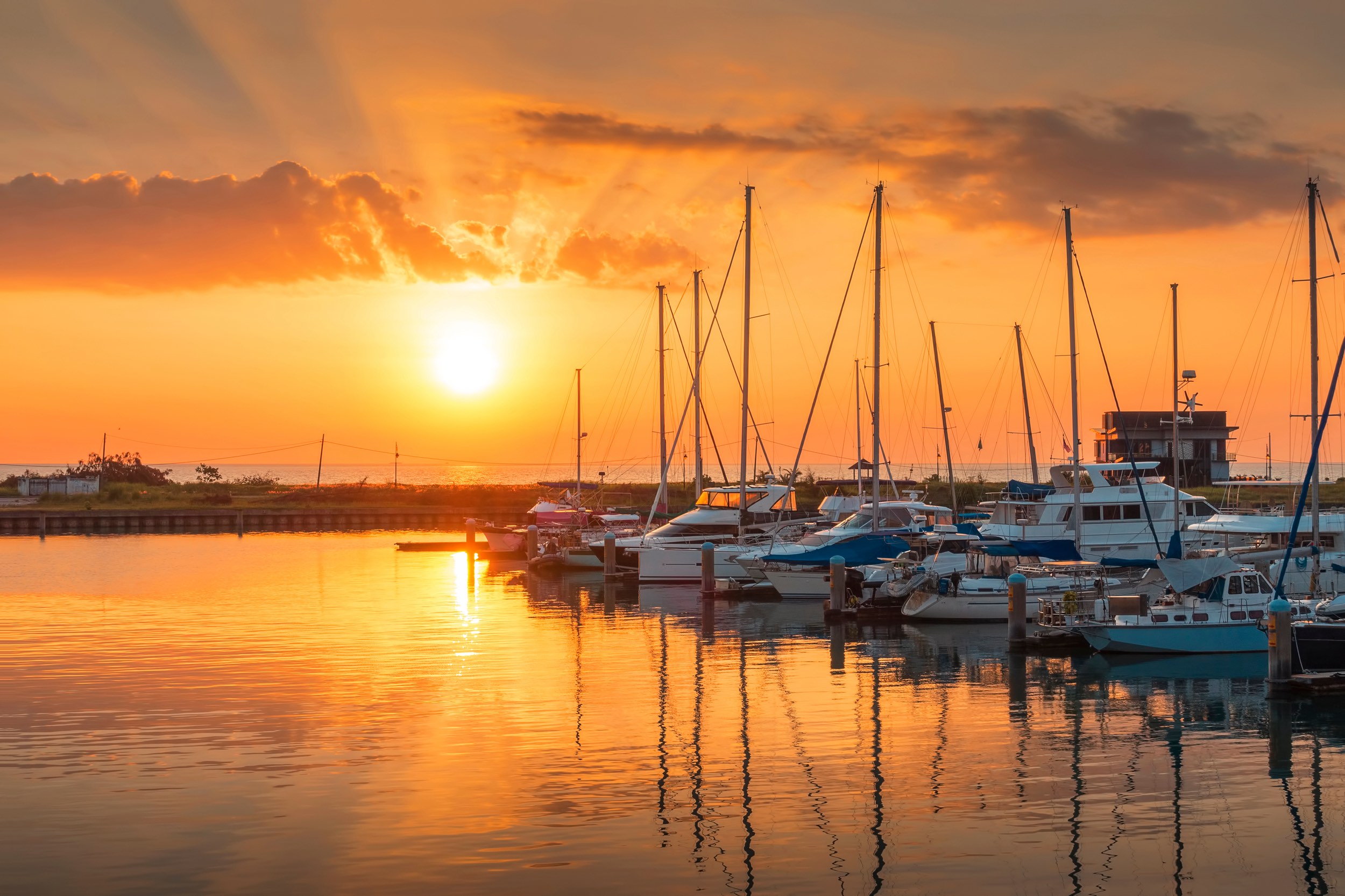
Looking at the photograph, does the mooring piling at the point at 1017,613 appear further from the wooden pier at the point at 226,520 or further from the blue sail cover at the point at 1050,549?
the wooden pier at the point at 226,520

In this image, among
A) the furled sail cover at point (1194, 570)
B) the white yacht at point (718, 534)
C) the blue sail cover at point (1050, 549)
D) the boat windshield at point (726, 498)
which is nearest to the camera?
the furled sail cover at point (1194, 570)

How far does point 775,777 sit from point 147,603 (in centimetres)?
3250

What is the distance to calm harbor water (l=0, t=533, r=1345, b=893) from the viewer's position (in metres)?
15.0

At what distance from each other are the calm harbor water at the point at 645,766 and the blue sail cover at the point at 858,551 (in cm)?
587

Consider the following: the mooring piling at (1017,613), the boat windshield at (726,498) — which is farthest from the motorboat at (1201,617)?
the boat windshield at (726,498)

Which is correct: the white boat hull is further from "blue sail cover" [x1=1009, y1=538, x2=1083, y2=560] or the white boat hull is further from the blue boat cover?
"blue sail cover" [x1=1009, y1=538, x2=1083, y2=560]

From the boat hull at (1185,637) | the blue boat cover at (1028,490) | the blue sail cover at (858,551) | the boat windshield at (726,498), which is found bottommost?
the boat hull at (1185,637)

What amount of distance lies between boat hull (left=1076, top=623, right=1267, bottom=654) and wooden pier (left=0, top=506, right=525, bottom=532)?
60.9 meters

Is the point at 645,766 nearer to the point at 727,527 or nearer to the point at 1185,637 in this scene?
the point at 1185,637

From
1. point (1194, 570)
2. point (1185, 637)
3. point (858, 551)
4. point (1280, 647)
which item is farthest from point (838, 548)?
point (1280, 647)


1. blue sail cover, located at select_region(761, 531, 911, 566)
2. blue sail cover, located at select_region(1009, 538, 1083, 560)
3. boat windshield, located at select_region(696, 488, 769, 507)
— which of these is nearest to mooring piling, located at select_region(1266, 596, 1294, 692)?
blue sail cover, located at select_region(1009, 538, 1083, 560)

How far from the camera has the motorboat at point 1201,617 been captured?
31234 mm

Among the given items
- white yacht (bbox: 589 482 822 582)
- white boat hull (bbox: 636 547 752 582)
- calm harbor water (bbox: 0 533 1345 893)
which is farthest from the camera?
white boat hull (bbox: 636 547 752 582)

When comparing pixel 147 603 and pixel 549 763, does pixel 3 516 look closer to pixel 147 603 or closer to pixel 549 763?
pixel 147 603
